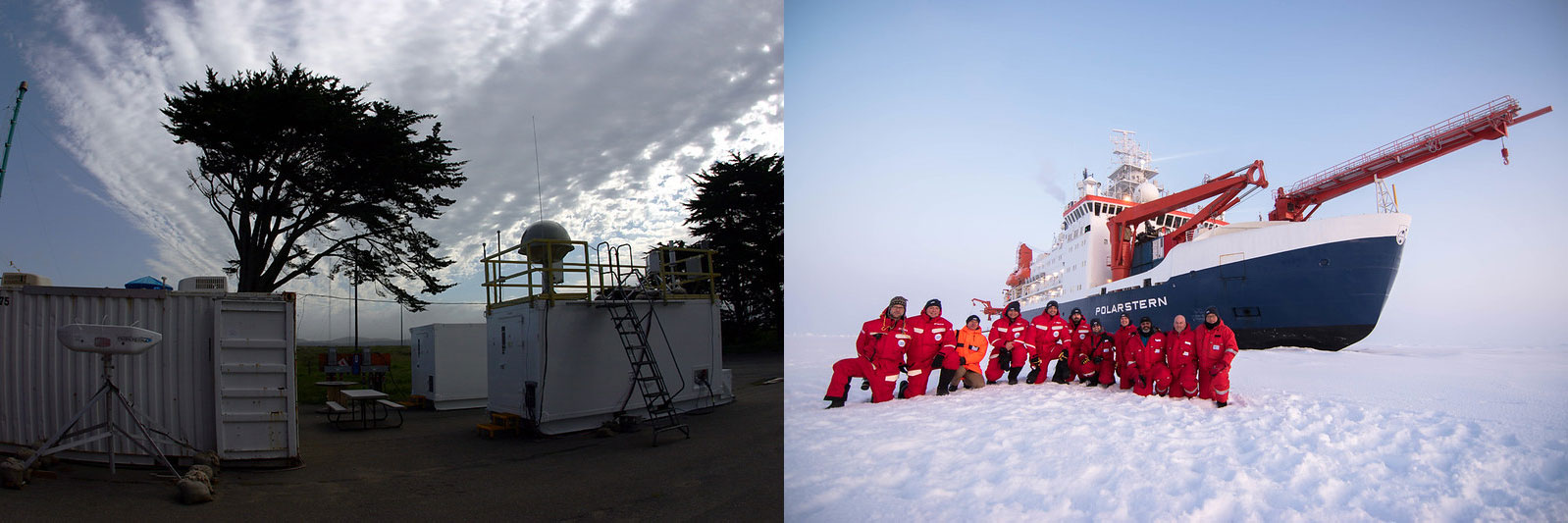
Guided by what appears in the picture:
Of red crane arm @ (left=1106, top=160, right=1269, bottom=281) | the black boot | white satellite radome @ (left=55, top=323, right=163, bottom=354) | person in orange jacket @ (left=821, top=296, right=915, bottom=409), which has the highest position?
red crane arm @ (left=1106, top=160, right=1269, bottom=281)

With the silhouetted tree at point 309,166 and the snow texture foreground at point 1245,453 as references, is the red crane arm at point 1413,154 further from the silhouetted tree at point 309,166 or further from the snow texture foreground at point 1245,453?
the silhouetted tree at point 309,166

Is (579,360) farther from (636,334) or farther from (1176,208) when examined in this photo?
(1176,208)

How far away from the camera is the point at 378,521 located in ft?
9.96

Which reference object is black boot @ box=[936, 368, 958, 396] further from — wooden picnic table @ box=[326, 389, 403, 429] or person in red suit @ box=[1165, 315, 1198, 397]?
wooden picnic table @ box=[326, 389, 403, 429]

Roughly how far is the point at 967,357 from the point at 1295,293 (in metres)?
2.06

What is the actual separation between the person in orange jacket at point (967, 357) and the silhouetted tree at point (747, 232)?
2.59m

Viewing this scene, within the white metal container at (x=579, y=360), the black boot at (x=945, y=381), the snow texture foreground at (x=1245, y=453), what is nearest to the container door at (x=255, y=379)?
the white metal container at (x=579, y=360)

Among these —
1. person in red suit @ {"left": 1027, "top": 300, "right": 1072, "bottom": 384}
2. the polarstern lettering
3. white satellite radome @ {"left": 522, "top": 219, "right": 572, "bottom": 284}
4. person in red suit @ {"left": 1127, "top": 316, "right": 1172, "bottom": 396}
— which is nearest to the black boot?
person in red suit @ {"left": 1027, "top": 300, "right": 1072, "bottom": 384}

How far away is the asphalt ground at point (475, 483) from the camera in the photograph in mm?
3010

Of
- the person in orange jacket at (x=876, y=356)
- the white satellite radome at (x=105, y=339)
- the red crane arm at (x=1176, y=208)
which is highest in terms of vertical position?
the red crane arm at (x=1176, y=208)

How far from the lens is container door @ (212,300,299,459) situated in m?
3.93

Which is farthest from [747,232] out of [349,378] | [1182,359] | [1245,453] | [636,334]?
[349,378]

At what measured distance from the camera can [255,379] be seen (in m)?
4.04

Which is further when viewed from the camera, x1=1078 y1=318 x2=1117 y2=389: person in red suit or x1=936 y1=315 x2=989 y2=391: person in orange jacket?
→ x1=1078 y1=318 x2=1117 y2=389: person in red suit
